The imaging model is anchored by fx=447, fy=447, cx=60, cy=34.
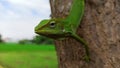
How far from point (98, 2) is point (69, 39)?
236mm

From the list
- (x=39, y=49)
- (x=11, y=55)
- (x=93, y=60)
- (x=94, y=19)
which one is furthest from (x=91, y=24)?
(x=39, y=49)

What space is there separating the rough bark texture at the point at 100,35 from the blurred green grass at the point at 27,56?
22.2 ft

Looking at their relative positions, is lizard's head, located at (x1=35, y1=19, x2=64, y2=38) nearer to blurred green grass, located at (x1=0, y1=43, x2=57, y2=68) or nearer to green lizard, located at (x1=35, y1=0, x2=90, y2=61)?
green lizard, located at (x1=35, y1=0, x2=90, y2=61)

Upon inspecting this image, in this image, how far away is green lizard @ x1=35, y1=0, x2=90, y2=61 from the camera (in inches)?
79.2

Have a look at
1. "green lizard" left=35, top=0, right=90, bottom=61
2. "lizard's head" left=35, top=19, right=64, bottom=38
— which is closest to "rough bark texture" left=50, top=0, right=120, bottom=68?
"green lizard" left=35, top=0, right=90, bottom=61

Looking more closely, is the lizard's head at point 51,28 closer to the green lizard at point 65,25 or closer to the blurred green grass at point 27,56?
the green lizard at point 65,25

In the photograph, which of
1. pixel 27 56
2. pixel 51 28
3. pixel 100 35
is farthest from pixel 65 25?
pixel 27 56

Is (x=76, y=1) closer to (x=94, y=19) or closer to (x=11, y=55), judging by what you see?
(x=94, y=19)

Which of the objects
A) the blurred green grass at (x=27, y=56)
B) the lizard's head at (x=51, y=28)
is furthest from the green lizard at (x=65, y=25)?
the blurred green grass at (x=27, y=56)

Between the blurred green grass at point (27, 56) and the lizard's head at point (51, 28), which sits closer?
the lizard's head at point (51, 28)

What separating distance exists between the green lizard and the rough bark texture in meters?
0.05

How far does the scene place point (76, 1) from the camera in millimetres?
2162

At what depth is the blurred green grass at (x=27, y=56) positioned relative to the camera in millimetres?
9133

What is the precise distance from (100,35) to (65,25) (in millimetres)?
213
